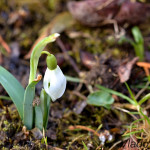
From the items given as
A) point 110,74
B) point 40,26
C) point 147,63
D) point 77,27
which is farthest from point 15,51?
point 147,63

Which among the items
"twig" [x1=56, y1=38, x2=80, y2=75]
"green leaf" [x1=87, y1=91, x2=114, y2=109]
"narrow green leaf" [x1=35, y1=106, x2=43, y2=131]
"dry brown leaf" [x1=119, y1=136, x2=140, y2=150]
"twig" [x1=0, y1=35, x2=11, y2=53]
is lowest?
"dry brown leaf" [x1=119, y1=136, x2=140, y2=150]

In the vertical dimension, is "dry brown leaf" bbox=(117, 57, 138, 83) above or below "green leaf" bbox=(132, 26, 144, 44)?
below

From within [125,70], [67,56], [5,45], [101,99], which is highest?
[5,45]

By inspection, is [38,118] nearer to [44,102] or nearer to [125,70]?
[44,102]

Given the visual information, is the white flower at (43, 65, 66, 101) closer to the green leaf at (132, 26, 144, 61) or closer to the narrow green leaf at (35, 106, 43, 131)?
the narrow green leaf at (35, 106, 43, 131)

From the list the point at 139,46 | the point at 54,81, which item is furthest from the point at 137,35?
the point at 54,81

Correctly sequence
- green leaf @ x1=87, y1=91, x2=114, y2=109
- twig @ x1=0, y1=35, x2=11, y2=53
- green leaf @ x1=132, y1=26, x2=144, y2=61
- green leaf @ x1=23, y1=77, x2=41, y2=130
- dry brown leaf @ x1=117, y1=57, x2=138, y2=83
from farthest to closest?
1. twig @ x1=0, y1=35, x2=11, y2=53
2. green leaf @ x1=132, y1=26, x2=144, y2=61
3. dry brown leaf @ x1=117, y1=57, x2=138, y2=83
4. green leaf @ x1=87, y1=91, x2=114, y2=109
5. green leaf @ x1=23, y1=77, x2=41, y2=130

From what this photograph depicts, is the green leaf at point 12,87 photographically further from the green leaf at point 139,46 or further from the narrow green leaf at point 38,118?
the green leaf at point 139,46

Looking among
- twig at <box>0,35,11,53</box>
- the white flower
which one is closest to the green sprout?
the white flower
